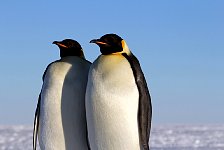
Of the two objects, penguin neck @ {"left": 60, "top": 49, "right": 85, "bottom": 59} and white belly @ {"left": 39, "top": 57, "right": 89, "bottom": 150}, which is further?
penguin neck @ {"left": 60, "top": 49, "right": 85, "bottom": 59}

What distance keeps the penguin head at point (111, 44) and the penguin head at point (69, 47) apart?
0.26m

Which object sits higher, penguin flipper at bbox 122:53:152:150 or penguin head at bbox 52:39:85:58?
penguin head at bbox 52:39:85:58

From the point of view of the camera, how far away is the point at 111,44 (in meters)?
3.91

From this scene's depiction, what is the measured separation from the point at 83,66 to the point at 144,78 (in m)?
0.52

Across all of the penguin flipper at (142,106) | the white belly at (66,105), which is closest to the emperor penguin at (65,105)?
the white belly at (66,105)

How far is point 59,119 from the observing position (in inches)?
156

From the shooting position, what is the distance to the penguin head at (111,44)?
12.8 feet

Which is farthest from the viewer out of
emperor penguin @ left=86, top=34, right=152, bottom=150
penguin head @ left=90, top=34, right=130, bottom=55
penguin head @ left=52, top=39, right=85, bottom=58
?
penguin head @ left=52, top=39, right=85, bottom=58

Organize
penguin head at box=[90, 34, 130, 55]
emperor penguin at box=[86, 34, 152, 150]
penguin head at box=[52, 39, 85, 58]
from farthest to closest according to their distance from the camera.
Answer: penguin head at box=[52, 39, 85, 58], penguin head at box=[90, 34, 130, 55], emperor penguin at box=[86, 34, 152, 150]

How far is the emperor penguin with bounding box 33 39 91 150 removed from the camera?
3963 millimetres

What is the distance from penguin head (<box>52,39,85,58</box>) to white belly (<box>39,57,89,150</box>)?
82mm

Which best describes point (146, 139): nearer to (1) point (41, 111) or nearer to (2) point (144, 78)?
(2) point (144, 78)

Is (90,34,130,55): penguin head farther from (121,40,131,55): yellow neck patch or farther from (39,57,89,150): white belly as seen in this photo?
(39,57,89,150): white belly

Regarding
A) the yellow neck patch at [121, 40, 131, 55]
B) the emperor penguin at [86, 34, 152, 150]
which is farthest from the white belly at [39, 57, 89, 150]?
the yellow neck patch at [121, 40, 131, 55]
